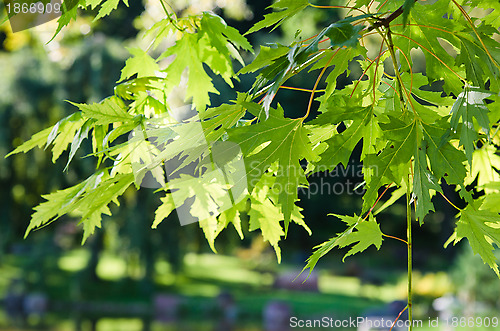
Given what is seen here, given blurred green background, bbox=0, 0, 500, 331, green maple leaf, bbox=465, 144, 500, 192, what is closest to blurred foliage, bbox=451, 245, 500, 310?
blurred green background, bbox=0, 0, 500, 331

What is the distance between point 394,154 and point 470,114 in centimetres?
8

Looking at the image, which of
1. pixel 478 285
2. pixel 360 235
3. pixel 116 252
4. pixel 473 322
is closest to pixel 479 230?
pixel 360 235

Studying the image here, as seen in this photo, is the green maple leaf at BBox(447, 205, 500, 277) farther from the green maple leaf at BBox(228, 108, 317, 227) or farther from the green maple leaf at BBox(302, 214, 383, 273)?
the green maple leaf at BBox(228, 108, 317, 227)

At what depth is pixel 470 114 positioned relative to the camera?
47 centimetres

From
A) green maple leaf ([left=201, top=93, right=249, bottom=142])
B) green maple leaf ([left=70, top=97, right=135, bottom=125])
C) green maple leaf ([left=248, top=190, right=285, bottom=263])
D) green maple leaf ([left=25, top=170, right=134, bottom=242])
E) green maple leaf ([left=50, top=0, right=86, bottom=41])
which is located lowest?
green maple leaf ([left=248, top=190, right=285, bottom=263])

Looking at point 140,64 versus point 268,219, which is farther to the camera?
point 140,64

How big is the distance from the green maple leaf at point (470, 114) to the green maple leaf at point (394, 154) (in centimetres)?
5

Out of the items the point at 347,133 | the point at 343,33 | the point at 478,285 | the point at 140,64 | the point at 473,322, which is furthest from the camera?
the point at 478,285

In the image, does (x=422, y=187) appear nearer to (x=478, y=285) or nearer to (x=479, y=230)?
(x=479, y=230)

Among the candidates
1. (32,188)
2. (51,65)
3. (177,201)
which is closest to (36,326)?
(32,188)

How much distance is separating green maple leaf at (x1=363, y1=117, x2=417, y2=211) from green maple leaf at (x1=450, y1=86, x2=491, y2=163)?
5 centimetres

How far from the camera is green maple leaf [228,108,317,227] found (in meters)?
0.51

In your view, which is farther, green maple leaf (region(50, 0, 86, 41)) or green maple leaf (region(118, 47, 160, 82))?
green maple leaf (region(118, 47, 160, 82))

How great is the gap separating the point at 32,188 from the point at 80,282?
1.23 m
